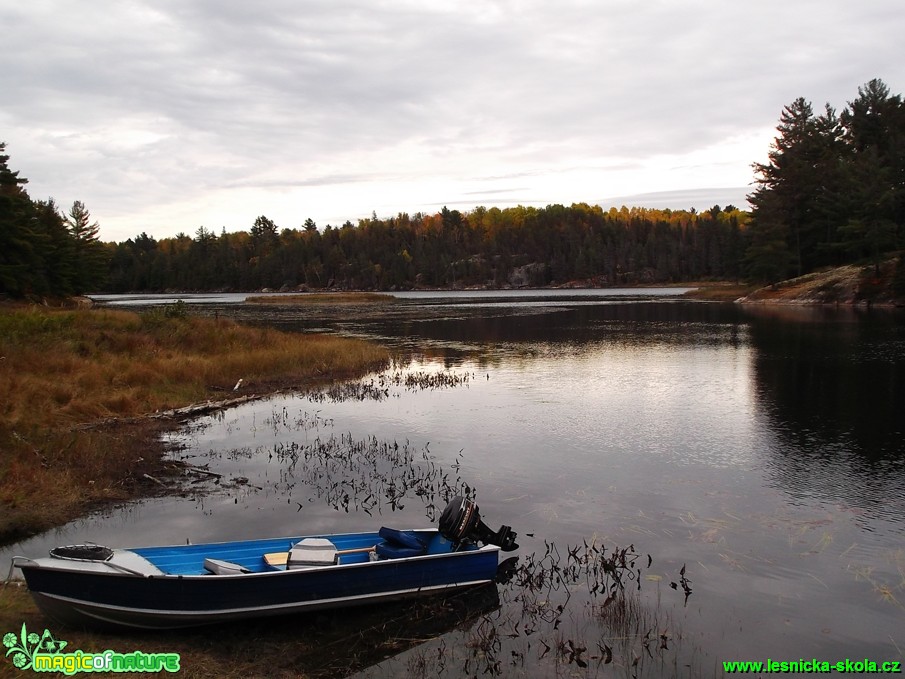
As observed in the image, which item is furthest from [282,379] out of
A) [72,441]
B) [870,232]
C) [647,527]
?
[870,232]

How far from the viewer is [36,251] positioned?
215 ft

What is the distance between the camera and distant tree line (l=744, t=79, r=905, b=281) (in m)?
80.7

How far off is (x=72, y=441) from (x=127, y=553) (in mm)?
10590

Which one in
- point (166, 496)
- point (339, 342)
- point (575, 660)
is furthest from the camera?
point (339, 342)

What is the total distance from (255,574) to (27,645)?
3.15 meters

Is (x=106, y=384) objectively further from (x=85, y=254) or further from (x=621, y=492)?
(x=85, y=254)

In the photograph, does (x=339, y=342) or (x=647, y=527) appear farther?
(x=339, y=342)

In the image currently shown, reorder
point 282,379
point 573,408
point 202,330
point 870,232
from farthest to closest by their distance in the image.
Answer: point 870,232
point 202,330
point 282,379
point 573,408

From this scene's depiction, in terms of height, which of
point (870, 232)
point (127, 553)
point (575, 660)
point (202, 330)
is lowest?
point (575, 660)

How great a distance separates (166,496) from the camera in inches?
687

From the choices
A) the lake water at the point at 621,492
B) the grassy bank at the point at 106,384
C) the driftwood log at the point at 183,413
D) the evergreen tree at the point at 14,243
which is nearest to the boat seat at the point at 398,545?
the lake water at the point at 621,492

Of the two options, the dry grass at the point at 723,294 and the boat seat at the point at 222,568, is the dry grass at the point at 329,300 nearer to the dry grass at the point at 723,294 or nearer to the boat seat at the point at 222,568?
the dry grass at the point at 723,294

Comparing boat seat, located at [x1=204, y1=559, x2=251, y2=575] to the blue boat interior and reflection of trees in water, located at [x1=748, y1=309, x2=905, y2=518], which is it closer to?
the blue boat interior

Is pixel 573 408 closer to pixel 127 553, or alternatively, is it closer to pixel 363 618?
pixel 363 618
